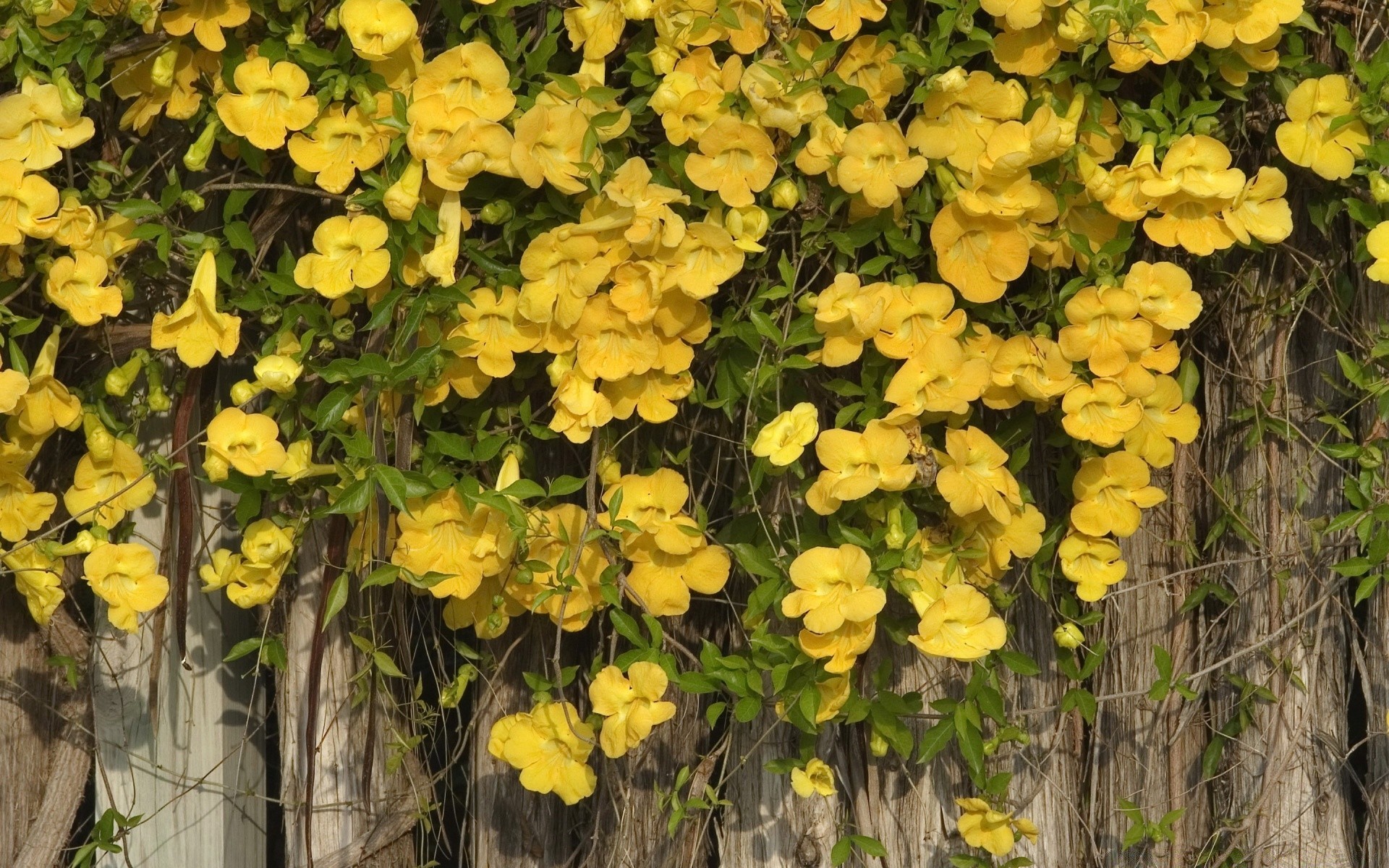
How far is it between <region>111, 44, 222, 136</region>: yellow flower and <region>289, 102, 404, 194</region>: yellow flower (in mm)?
166

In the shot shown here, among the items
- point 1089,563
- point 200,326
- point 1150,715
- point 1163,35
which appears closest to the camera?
point 1163,35

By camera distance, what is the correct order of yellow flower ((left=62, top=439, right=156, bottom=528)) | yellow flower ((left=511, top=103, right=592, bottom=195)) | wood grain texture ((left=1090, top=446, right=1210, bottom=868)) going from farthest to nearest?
wood grain texture ((left=1090, top=446, right=1210, bottom=868))
yellow flower ((left=62, top=439, right=156, bottom=528))
yellow flower ((left=511, top=103, right=592, bottom=195))

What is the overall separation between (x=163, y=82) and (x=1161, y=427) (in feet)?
4.52

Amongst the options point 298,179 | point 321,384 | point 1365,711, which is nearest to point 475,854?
point 321,384

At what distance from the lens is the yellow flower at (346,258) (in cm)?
161

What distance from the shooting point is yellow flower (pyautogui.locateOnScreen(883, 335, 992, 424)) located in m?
1.59

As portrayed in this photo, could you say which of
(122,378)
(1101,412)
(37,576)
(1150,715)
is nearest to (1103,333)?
(1101,412)

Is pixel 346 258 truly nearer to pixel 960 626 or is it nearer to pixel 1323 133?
pixel 960 626

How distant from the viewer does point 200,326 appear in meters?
1.66

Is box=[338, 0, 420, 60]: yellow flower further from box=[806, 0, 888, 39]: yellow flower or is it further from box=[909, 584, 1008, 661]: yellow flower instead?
box=[909, 584, 1008, 661]: yellow flower

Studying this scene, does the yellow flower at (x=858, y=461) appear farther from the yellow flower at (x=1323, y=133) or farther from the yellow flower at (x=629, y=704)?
the yellow flower at (x=1323, y=133)

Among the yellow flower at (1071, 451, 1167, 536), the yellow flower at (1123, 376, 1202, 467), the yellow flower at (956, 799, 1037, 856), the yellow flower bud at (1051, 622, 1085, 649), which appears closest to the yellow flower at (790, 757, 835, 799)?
the yellow flower at (956, 799, 1037, 856)

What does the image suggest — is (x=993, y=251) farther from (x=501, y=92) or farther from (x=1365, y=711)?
(x=1365, y=711)

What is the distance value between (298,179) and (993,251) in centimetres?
91
